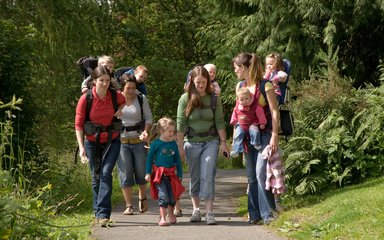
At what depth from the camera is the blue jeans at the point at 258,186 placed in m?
9.46

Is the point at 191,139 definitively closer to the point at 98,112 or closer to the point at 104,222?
the point at 98,112

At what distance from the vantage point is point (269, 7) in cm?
1405

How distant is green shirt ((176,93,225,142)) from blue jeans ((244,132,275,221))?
57cm

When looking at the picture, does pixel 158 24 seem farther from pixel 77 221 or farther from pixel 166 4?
pixel 77 221

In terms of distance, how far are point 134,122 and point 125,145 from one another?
345 mm

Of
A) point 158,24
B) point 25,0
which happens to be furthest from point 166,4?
point 25,0

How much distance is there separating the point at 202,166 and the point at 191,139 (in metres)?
0.38

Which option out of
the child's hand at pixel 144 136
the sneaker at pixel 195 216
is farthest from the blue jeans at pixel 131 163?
the sneaker at pixel 195 216

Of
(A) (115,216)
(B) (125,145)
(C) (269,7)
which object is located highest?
(C) (269,7)

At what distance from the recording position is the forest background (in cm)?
1074

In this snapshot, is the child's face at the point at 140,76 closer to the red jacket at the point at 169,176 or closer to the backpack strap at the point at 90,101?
the backpack strap at the point at 90,101

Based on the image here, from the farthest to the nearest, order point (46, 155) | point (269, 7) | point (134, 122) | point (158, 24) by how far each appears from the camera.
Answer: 1. point (158, 24)
2. point (269, 7)
3. point (46, 155)
4. point (134, 122)

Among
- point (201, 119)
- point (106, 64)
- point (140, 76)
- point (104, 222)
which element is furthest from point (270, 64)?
point (104, 222)

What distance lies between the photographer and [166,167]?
969 cm
